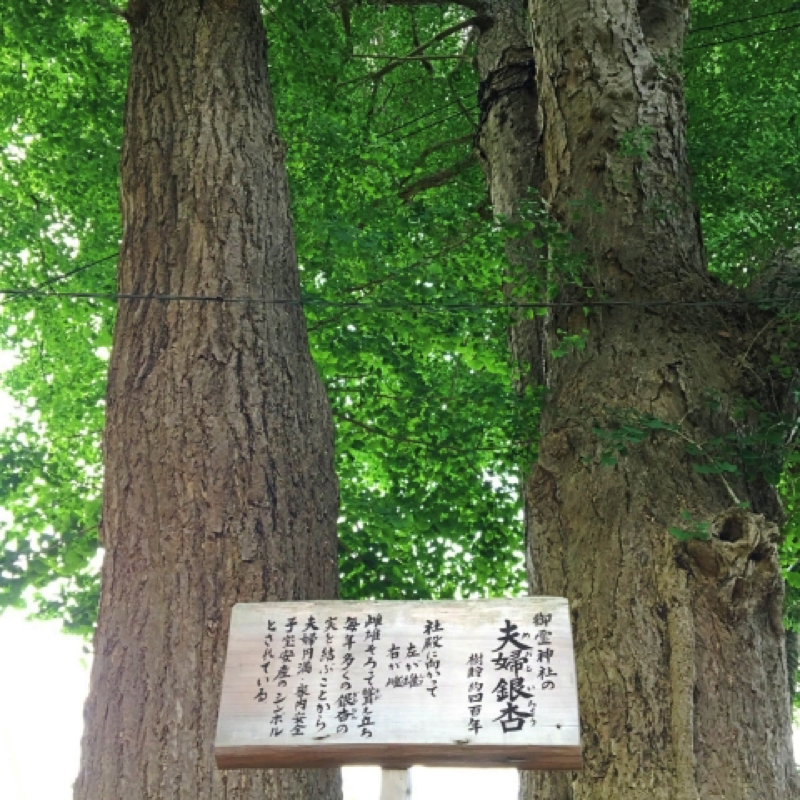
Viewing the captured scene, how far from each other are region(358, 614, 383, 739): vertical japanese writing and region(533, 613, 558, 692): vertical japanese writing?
1.35 feet

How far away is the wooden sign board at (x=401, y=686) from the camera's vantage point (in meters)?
2.16

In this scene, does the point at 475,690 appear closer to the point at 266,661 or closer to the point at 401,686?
the point at 401,686

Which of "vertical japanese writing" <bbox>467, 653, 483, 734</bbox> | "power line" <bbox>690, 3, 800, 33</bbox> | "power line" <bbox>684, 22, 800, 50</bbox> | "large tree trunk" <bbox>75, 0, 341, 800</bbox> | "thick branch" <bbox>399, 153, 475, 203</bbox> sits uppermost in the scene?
"power line" <bbox>690, 3, 800, 33</bbox>

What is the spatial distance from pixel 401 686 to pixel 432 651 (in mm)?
121

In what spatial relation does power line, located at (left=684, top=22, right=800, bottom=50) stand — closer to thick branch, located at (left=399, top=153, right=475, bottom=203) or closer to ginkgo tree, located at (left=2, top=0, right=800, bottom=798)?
ginkgo tree, located at (left=2, top=0, right=800, bottom=798)

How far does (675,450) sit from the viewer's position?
393 centimetres

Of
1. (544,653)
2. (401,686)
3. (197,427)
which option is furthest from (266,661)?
(197,427)

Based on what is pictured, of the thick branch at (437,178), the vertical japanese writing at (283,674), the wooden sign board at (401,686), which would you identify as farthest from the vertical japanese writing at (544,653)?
the thick branch at (437,178)

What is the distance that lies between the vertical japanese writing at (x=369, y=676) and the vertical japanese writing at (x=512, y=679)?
0.31 meters

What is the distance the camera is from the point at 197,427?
3076 millimetres

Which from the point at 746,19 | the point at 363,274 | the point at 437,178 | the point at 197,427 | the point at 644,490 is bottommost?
the point at 644,490

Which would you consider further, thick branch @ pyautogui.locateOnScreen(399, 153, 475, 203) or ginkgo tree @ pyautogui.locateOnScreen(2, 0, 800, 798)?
thick branch @ pyautogui.locateOnScreen(399, 153, 475, 203)

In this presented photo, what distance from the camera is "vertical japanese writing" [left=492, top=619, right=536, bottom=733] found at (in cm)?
217

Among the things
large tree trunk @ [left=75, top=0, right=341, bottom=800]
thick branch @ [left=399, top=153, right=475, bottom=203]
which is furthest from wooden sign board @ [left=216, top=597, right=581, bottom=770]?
thick branch @ [left=399, top=153, right=475, bottom=203]
